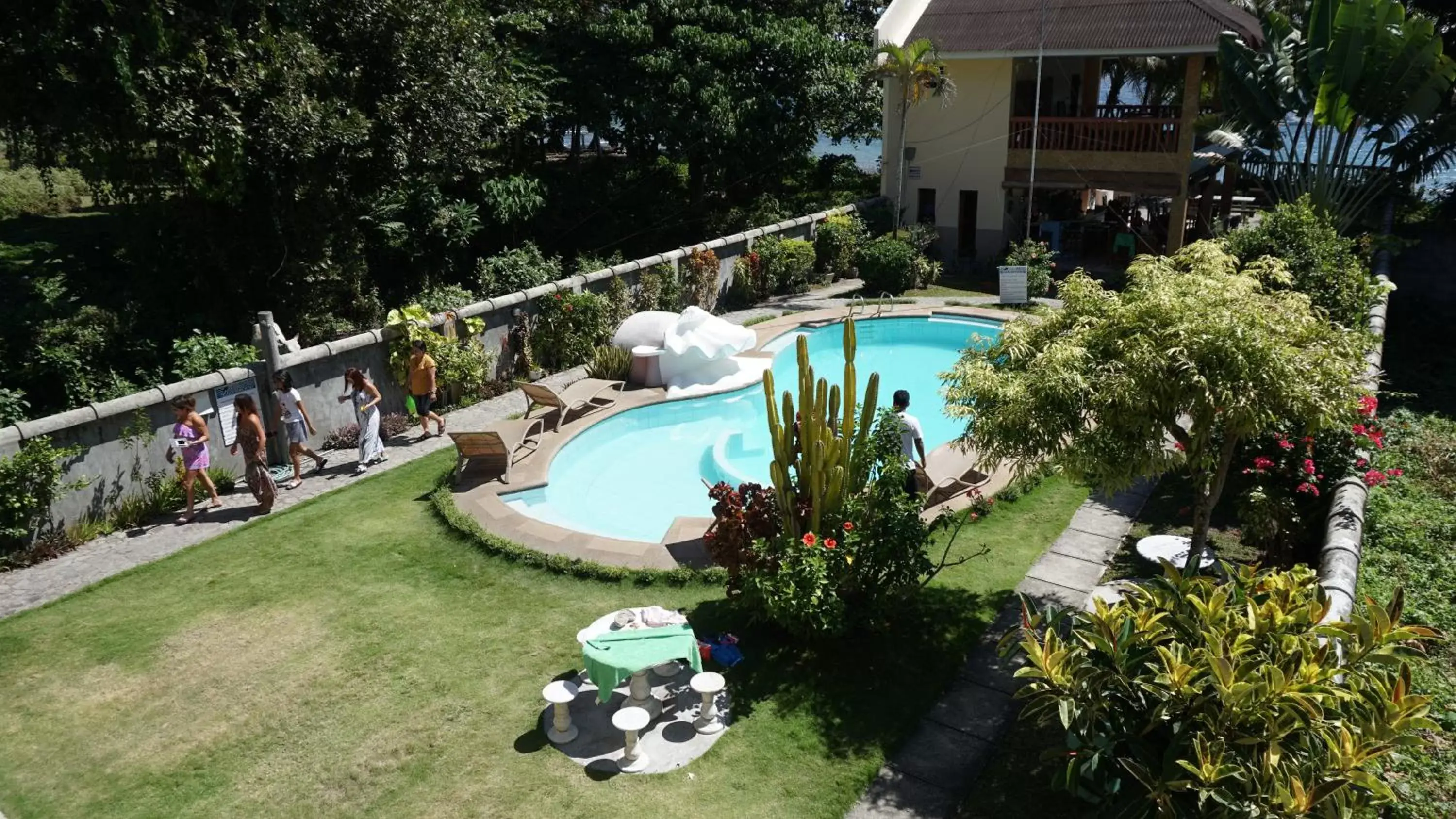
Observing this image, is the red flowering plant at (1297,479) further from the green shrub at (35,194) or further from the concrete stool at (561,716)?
the green shrub at (35,194)

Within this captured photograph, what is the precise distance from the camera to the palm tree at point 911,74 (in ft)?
80.6

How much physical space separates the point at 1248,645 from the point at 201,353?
13.4 meters

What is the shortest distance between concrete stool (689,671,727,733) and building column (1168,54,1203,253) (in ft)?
66.7

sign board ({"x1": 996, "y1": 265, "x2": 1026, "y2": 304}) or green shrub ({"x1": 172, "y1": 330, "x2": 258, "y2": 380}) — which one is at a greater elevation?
green shrub ({"x1": 172, "y1": 330, "x2": 258, "y2": 380})

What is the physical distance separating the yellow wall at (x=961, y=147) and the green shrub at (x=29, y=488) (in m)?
22.6

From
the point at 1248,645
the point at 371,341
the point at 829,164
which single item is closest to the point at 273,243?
the point at 371,341

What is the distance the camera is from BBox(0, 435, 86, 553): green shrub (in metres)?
11.0

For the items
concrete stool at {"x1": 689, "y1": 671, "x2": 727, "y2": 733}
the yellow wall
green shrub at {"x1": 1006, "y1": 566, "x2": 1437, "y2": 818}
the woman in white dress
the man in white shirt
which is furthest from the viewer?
the yellow wall

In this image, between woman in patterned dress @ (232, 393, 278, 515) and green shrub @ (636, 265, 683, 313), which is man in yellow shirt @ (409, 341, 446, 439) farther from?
green shrub @ (636, 265, 683, 313)

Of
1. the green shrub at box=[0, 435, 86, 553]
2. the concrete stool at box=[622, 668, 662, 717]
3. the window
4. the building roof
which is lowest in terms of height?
the concrete stool at box=[622, 668, 662, 717]

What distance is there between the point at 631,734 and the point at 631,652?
0.67 metres

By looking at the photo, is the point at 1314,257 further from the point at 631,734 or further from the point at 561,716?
the point at 561,716

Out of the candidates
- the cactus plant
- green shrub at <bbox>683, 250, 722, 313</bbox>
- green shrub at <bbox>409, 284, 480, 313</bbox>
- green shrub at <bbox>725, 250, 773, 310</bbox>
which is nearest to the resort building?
green shrub at <bbox>725, 250, 773, 310</bbox>

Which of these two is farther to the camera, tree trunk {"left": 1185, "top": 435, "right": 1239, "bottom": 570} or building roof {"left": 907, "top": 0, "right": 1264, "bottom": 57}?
building roof {"left": 907, "top": 0, "right": 1264, "bottom": 57}
